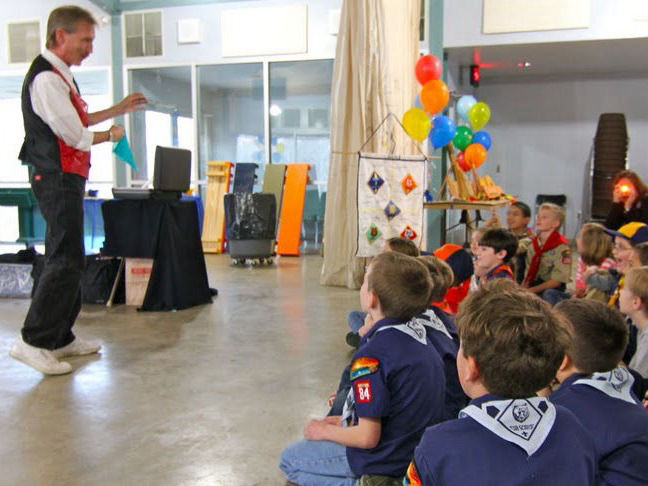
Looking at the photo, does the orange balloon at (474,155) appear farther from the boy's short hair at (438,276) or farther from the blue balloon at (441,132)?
the boy's short hair at (438,276)

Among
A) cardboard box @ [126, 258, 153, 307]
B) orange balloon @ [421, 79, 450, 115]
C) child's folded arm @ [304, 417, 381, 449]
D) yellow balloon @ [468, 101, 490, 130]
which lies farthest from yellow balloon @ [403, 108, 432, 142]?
child's folded arm @ [304, 417, 381, 449]

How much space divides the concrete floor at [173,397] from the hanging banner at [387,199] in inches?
31.2

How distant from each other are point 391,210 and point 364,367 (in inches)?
143

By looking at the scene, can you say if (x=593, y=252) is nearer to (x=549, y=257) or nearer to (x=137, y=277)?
(x=549, y=257)

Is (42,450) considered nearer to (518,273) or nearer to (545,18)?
(518,273)

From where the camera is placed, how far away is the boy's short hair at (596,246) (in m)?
3.59

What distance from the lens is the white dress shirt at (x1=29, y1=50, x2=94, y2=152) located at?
289cm

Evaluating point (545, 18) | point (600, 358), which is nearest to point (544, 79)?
point (545, 18)

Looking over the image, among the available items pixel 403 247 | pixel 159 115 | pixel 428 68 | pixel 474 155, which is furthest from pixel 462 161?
pixel 159 115

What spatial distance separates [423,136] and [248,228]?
242 cm

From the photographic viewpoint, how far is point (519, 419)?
0.97 meters

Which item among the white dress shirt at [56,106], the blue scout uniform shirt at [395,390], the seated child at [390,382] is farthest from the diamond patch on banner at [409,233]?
the blue scout uniform shirt at [395,390]

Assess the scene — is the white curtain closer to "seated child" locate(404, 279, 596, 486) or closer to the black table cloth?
the black table cloth

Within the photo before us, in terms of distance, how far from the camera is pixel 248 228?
275 inches
